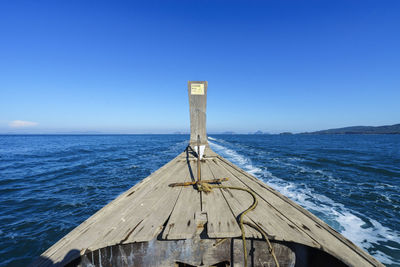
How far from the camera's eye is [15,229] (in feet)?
15.3

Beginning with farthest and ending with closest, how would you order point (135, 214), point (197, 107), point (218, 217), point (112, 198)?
1. point (112, 198)
2. point (197, 107)
3. point (135, 214)
4. point (218, 217)

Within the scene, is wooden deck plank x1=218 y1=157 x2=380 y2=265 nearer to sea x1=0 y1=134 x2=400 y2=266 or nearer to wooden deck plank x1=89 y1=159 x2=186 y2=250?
wooden deck plank x1=89 y1=159 x2=186 y2=250

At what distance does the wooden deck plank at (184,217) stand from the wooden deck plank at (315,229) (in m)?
0.89

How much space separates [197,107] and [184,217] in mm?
4729

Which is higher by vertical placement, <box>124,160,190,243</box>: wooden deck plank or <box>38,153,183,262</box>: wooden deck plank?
<box>124,160,190,243</box>: wooden deck plank

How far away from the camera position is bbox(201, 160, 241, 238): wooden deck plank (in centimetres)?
161

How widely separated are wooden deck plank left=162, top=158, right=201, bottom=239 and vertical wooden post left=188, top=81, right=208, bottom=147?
3.54 metres

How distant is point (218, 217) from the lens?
1893mm

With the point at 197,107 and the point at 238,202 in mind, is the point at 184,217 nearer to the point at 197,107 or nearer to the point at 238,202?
the point at 238,202

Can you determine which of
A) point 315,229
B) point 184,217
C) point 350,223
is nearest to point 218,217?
point 184,217

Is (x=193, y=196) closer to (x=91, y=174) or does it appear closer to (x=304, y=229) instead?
(x=304, y=229)

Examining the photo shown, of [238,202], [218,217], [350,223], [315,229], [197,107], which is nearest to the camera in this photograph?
[315,229]

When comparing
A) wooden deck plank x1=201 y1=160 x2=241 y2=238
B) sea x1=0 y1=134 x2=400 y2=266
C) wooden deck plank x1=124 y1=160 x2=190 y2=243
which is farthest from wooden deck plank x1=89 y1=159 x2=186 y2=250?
sea x1=0 y1=134 x2=400 y2=266

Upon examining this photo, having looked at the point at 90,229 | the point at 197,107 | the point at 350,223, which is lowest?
the point at 350,223
